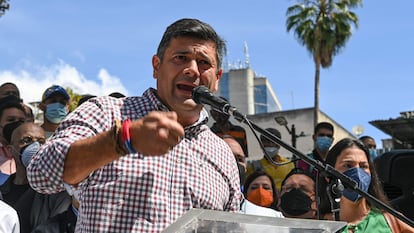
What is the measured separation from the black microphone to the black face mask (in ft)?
8.78

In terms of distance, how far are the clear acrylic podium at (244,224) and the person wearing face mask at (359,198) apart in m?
2.35

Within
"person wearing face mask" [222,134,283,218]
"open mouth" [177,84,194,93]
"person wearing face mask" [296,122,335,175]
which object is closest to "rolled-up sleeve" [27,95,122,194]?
"open mouth" [177,84,194,93]

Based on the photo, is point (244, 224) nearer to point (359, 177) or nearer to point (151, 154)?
point (151, 154)

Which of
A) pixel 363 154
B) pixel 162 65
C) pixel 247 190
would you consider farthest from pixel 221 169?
pixel 247 190

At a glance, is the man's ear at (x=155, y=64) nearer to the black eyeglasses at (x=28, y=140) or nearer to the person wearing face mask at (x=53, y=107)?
the black eyeglasses at (x=28, y=140)

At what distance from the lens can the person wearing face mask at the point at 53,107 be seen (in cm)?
648

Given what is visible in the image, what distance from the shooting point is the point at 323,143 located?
284 inches

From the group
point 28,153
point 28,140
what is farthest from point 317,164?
point 28,140

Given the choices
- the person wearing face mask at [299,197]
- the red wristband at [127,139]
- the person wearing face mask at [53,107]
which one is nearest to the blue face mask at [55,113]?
the person wearing face mask at [53,107]

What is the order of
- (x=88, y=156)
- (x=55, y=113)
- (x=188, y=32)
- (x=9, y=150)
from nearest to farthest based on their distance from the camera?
(x=88, y=156) < (x=188, y=32) < (x=9, y=150) < (x=55, y=113)

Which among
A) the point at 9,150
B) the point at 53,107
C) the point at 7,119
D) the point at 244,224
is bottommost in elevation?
the point at 244,224

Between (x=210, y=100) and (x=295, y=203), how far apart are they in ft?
9.16

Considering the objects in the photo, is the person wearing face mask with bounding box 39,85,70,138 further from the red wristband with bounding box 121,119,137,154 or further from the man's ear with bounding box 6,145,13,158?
the red wristband with bounding box 121,119,137,154

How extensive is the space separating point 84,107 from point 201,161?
58cm
